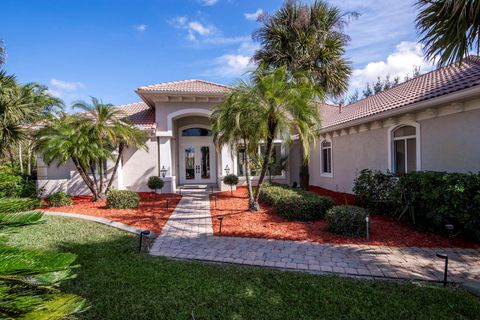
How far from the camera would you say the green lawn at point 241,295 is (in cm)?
414

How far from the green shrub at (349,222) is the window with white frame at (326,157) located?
379 inches

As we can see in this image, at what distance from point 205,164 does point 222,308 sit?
56.1 feet

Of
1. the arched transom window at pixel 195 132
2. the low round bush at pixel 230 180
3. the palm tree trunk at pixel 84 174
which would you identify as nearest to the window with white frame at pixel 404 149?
the low round bush at pixel 230 180

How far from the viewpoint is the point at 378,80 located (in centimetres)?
4488

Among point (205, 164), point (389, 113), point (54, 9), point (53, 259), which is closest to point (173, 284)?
point (53, 259)

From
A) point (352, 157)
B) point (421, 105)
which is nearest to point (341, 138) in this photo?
point (352, 157)

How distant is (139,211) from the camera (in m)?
12.0

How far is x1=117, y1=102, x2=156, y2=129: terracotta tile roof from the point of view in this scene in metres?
17.5

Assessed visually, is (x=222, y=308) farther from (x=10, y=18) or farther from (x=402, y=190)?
(x=10, y=18)

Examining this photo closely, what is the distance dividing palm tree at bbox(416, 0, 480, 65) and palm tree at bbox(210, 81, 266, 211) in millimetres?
5269

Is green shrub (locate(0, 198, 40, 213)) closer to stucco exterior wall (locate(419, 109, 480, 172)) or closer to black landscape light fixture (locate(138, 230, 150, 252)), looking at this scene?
black landscape light fixture (locate(138, 230, 150, 252))

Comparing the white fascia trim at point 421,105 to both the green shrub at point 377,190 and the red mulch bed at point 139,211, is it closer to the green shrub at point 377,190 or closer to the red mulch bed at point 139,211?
the green shrub at point 377,190

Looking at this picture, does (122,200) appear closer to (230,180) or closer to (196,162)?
(230,180)

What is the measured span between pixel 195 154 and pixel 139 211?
9358mm
